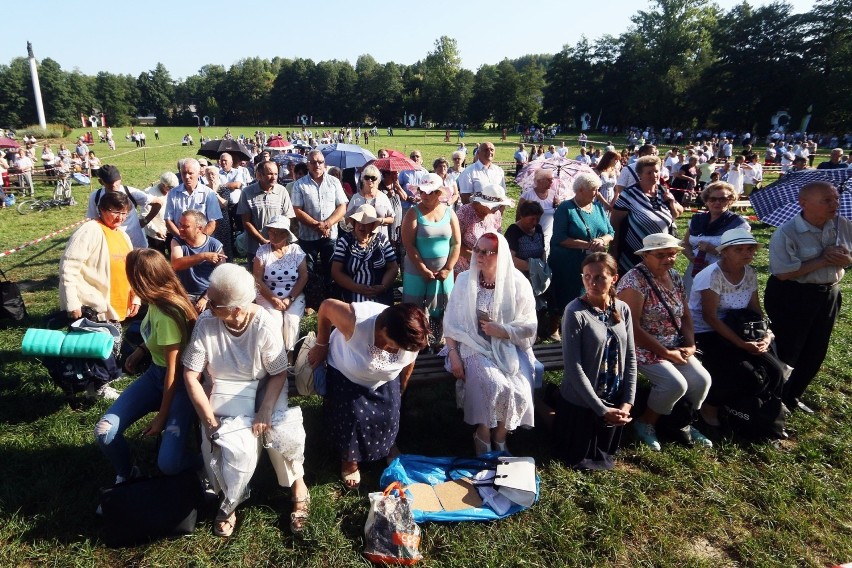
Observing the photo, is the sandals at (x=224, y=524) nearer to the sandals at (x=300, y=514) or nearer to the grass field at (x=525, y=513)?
the grass field at (x=525, y=513)

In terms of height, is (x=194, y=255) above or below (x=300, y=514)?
above

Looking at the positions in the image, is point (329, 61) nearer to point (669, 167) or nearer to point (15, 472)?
point (669, 167)

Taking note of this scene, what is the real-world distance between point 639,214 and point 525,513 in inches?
136

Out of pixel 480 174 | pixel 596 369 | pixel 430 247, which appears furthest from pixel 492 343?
pixel 480 174

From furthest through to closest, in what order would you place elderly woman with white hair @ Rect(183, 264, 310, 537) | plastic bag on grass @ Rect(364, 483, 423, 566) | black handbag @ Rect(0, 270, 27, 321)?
black handbag @ Rect(0, 270, 27, 321), elderly woman with white hair @ Rect(183, 264, 310, 537), plastic bag on grass @ Rect(364, 483, 423, 566)

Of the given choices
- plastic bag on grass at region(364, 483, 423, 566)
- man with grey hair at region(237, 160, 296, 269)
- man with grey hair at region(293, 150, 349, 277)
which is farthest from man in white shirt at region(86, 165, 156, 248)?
plastic bag on grass at region(364, 483, 423, 566)

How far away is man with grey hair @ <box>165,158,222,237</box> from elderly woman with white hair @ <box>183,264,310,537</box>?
11.7ft

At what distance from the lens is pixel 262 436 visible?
3.16 m

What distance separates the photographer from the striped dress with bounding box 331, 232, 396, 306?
4.74 meters

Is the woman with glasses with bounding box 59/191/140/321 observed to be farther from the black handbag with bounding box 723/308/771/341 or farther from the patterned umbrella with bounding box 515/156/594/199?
the black handbag with bounding box 723/308/771/341

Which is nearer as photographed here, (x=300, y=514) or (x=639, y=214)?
(x=300, y=514)

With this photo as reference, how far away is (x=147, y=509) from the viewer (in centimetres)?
291

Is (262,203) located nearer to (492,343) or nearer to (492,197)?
(492,197)

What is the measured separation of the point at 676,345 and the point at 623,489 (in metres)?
1.27
